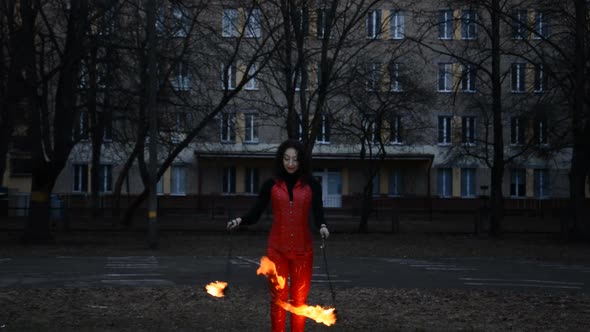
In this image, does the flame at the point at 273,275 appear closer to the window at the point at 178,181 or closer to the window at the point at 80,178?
the window at the point at 178,181

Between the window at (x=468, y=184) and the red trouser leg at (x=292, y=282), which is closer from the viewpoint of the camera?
the red trouser leg at (x=292, y=282)

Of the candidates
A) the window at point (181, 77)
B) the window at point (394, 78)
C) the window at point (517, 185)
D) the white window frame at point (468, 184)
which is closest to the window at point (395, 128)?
the window at point (394, 78)

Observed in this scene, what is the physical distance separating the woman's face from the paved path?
470 cm

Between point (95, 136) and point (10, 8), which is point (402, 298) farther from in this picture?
point (95, 136)

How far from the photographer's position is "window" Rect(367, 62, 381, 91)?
34444 millimetres

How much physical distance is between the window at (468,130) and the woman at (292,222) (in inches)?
1309

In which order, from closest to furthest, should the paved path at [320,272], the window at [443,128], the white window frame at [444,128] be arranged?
the paved path at [320,272], the white window frame at [444,128], the window at [443,128]

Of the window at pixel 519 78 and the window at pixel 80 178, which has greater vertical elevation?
the window at pixel 519 78

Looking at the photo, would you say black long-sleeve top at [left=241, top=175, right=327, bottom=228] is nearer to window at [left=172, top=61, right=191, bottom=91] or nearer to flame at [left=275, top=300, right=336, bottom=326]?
flame at [left=275, top=300, right=336, bottom=326]

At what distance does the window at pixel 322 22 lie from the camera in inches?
1233

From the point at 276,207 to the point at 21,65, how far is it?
18718 mm

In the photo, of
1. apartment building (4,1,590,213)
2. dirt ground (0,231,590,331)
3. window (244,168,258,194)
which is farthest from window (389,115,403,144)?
dirt ground (0,231,590,331)

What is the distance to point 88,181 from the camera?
5909cm

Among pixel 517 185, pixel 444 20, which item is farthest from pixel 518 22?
pixel 517 185
